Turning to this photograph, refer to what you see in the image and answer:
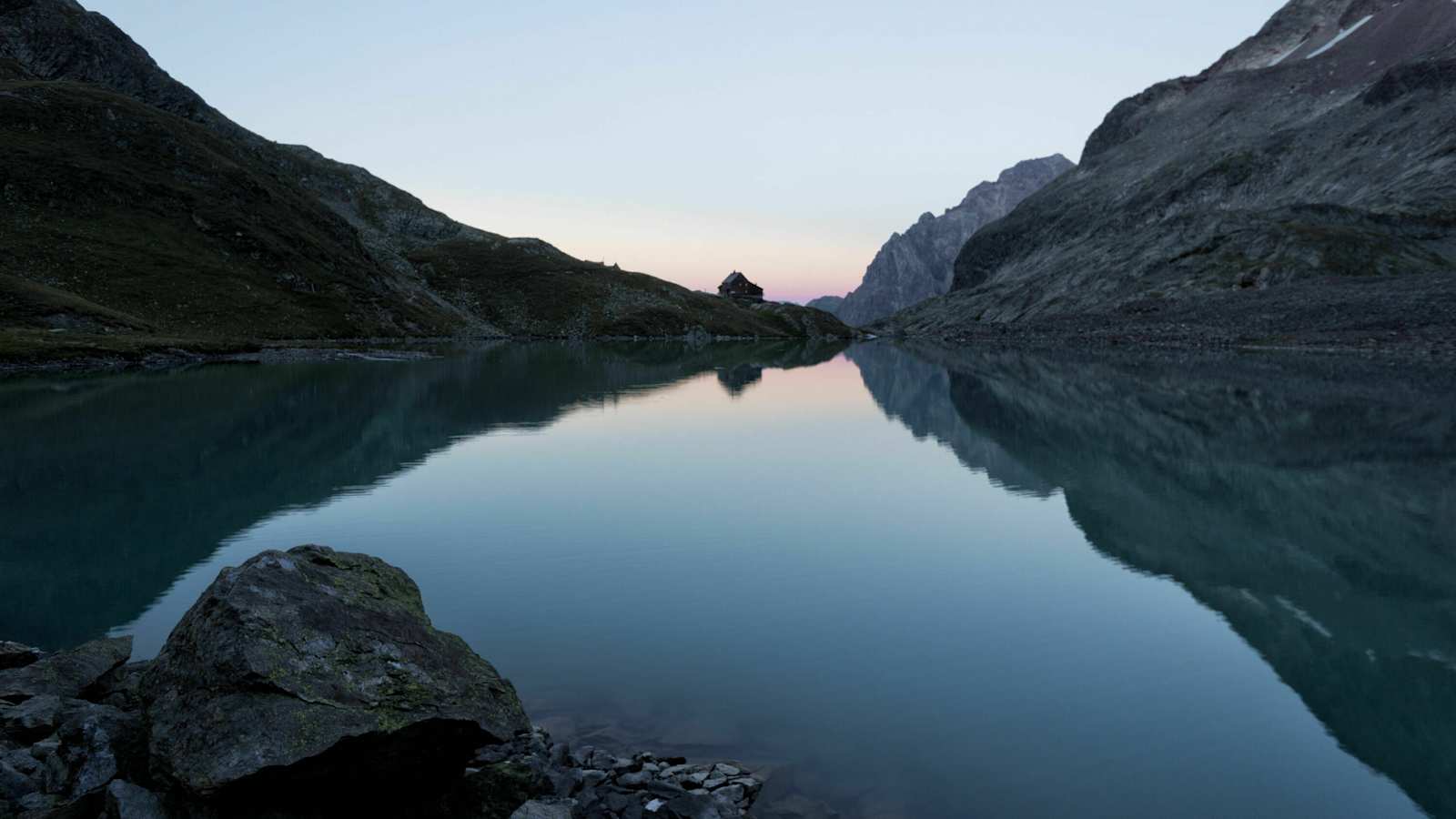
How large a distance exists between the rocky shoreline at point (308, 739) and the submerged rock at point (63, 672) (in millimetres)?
93

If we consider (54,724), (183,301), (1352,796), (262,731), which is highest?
(183,301)

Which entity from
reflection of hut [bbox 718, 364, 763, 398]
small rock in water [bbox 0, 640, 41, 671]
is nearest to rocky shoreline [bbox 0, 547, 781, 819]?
small rock in water [bbox 0, 640, 41, 671]

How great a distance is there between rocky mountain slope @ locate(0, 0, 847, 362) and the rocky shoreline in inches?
3531

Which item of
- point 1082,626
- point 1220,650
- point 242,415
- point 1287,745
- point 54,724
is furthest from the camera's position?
point 242,415

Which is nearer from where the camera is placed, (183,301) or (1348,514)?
(1348,514)

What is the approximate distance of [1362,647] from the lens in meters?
16.6

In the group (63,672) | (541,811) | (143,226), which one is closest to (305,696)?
(541,811)

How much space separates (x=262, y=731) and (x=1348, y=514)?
1245 inches

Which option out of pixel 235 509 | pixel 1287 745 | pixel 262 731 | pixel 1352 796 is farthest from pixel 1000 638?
pixel 235 509

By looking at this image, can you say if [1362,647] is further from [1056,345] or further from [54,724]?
[1056,345]

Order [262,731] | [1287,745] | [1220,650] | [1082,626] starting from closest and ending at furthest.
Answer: [262,731]
[1287,745]
[1220,650]
[1082,626]

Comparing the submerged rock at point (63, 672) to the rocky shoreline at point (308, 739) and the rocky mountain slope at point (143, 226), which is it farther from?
the rocky mountain slope at point (143, 226)

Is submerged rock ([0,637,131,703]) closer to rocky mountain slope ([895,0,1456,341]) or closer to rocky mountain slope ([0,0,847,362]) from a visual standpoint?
rocky mountain slope ([0,0,847,362])

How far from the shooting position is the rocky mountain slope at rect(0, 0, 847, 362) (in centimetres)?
11025
